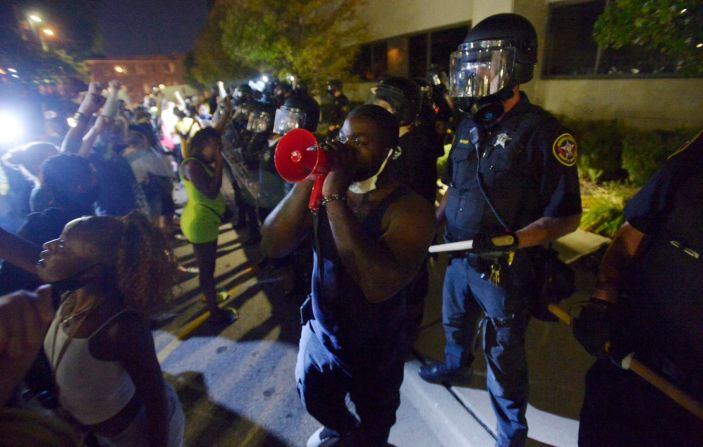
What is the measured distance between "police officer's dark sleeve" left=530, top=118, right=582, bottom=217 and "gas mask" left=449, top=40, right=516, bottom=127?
0.30 meters

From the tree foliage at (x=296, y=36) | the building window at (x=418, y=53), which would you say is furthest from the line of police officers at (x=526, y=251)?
the tree foliage at (x=296, y=36)

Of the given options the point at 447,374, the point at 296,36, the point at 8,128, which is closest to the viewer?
the point at 447,374

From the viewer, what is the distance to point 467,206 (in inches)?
89.2

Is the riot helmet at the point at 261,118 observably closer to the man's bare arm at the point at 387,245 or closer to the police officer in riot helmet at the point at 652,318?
the man's bare arm at the point at 387,245

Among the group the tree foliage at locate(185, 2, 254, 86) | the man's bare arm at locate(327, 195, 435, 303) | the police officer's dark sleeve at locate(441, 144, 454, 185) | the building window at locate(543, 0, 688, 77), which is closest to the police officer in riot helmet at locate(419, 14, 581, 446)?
the police officer's dark sleeve at locate(441, 144, 454, 185)

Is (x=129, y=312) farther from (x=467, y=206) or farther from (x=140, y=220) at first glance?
(x=467, y=206)

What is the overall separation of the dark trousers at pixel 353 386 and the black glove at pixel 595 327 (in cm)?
85

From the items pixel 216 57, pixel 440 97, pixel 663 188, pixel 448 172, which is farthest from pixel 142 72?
pixel 663 188

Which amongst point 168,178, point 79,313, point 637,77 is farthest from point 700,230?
point 637,77

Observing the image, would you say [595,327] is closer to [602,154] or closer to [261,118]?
[261,118]

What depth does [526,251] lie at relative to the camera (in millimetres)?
2148

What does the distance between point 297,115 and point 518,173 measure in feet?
7.67

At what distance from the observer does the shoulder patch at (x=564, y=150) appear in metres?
1.94

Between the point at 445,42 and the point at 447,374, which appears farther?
the point at 445,42
